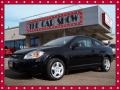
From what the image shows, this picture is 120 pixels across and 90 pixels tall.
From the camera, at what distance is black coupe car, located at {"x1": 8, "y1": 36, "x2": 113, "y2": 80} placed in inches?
246

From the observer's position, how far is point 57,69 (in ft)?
21.2

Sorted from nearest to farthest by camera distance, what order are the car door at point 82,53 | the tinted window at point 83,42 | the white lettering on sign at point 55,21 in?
the car door at point 82,53 < the tinted window at point 83,42 < the white lettering on sign at point 55,21

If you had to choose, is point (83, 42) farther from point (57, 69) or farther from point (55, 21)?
point (55, 21)

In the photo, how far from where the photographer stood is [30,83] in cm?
587

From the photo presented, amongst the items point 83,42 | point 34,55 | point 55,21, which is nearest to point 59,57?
point 34,55

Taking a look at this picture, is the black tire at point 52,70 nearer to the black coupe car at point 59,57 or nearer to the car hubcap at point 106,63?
the black coupe car at point 59,57

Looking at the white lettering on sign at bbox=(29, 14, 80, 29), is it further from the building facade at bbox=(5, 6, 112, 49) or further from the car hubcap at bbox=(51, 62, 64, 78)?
the car hubcap at bbox=(51, 62, 64, 78)

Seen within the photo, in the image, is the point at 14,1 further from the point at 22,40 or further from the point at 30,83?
the point at 22,40

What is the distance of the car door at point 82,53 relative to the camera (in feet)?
23.1

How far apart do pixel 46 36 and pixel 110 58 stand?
633 inches

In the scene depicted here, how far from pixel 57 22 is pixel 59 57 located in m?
16.4

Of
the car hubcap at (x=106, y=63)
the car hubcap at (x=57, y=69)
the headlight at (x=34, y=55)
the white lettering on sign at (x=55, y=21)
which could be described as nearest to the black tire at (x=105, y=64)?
the car hubcap at (x=106, y=63)

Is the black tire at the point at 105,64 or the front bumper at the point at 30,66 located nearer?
the front bumper at the point at 30,66

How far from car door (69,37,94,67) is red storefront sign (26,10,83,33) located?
12410 mm
